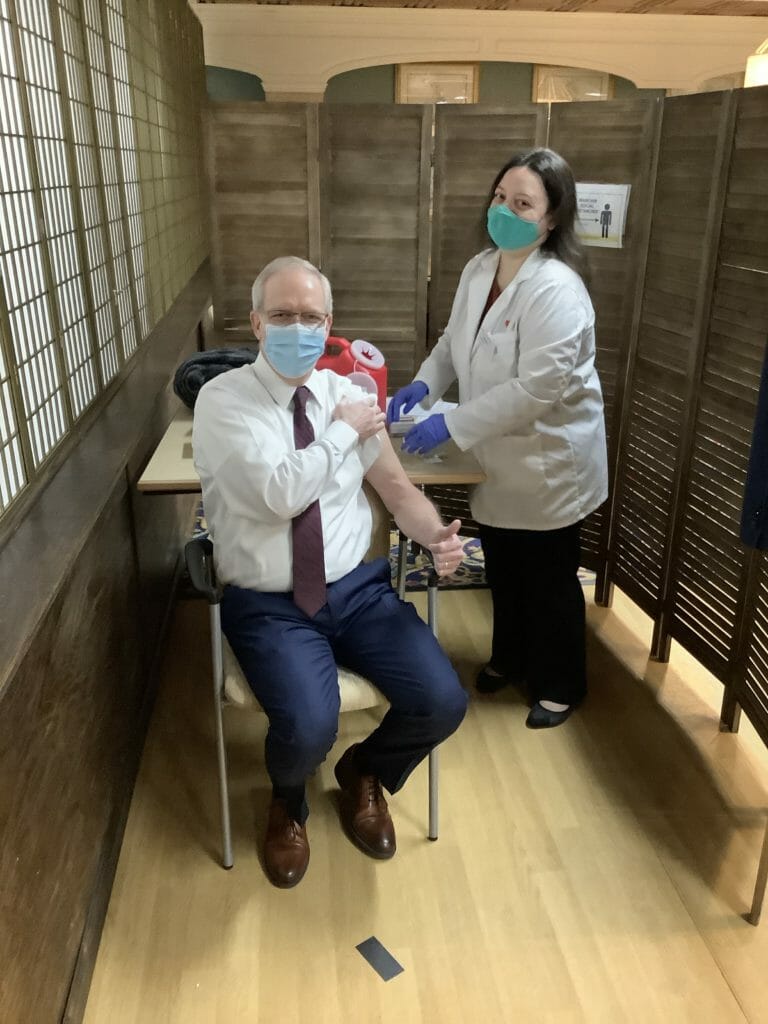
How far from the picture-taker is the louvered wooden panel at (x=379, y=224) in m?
2.90

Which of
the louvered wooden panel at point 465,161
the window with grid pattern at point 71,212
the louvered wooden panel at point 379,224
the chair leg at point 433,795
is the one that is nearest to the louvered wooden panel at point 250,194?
Answer: the louvered wooden panel at point 379,224

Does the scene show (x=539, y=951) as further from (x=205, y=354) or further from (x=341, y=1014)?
(x=205, y=354)

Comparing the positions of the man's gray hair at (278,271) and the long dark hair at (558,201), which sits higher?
the long dark hair at (558,201)

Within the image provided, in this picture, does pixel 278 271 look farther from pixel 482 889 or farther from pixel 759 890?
pixel 759 890

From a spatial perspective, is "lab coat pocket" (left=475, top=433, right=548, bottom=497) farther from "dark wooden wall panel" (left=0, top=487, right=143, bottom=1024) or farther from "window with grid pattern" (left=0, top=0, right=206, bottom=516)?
"window with grid pattern" (left=0, top=0, right=206, bottom=516)

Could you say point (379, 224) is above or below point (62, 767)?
above

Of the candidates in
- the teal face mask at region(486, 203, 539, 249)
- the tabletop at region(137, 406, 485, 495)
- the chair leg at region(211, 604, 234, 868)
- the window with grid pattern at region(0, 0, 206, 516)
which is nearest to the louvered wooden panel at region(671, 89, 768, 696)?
the teal face mask at region(486, 203, 539, 249)

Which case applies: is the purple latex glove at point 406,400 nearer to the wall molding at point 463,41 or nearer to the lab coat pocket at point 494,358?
the lab coat pocket at point 494,358

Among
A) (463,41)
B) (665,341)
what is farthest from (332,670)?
(463,41)

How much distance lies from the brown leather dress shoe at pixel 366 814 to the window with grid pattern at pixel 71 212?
993 mm

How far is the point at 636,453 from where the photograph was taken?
2684mm

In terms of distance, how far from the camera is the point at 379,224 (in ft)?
9.86

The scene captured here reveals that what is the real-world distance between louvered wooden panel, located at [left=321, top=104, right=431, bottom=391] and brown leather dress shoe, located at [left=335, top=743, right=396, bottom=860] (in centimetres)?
163

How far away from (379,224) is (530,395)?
4.03 ft
